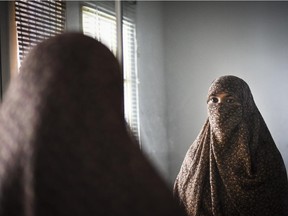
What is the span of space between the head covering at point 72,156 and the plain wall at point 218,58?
0.58 meters

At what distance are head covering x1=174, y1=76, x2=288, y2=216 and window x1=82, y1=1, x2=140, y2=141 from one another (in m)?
0.35

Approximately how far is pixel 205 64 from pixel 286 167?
1.16 ft

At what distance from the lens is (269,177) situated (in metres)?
0.84

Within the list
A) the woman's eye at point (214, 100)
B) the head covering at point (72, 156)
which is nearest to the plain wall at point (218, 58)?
the woman's eye at point (214, 100)

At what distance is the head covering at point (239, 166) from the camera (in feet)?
2.73

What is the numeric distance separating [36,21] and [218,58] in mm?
585

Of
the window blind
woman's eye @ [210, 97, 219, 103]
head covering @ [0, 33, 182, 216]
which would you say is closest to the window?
the window blind

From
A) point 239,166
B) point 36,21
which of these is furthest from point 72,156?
point 36,21

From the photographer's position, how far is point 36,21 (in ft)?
3.45

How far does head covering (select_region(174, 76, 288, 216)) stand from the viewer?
0.83 meters

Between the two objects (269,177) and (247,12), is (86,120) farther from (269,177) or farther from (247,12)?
(247,12)

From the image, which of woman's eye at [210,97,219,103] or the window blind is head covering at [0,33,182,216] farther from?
the window blind

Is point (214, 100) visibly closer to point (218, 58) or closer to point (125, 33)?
point (218, 58)

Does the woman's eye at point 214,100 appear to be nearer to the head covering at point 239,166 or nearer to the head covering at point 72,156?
the head covering at point 239,166
